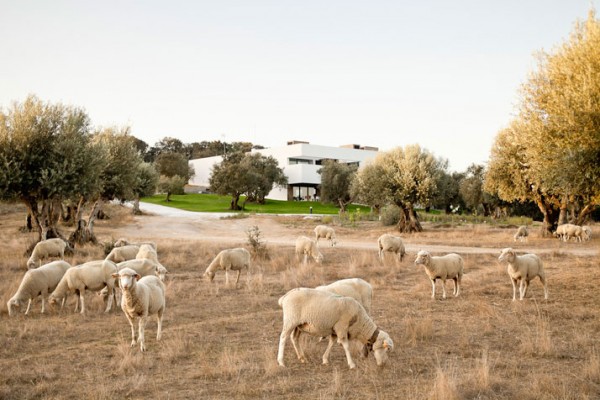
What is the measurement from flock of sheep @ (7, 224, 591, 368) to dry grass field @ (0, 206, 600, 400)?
0.42 m

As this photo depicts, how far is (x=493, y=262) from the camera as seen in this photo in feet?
73.1

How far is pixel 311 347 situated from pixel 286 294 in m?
1.35

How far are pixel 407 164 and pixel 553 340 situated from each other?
31.4 m

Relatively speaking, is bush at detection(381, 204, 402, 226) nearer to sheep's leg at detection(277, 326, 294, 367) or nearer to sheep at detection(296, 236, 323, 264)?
sheep at detection(296, 236, 323, 264)

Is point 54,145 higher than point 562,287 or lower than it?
higher

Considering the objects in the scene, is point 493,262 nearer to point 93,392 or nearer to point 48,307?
point 48,307

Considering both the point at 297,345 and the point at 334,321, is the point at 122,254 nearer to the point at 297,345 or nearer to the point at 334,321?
the point at 297,345

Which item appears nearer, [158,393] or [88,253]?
[158,393]

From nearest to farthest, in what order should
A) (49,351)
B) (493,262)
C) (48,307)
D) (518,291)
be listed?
(49,351) < (48,307) < (518,291) < (493,262)

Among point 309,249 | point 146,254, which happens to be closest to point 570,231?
point 309,249

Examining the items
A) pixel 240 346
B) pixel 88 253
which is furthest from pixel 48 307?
pixel 88 253

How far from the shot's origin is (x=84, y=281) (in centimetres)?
1309

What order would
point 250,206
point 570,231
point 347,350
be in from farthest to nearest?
point 250,206 → point 570,231 → point 347,350

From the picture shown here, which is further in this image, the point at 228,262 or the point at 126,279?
the point at 228,262
